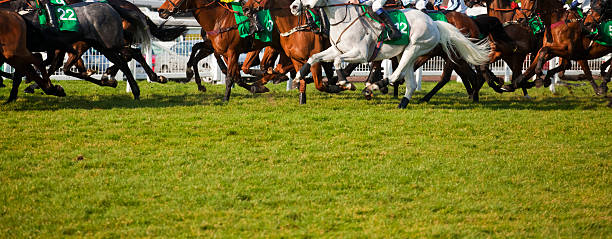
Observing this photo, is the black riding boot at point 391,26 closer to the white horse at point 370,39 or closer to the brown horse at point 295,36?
the white horse at point 370,39

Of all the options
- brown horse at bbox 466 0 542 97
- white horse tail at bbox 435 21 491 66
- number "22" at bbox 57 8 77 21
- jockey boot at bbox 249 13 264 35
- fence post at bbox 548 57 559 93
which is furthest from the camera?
fence post at bbox 548 57 559 93

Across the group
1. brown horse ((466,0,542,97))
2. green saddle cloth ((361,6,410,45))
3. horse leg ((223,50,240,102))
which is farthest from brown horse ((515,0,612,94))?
horse leg ((223,50,240,102))

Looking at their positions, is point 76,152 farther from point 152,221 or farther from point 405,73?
point 405,73

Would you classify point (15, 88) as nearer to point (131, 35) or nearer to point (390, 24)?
point (131, 35)

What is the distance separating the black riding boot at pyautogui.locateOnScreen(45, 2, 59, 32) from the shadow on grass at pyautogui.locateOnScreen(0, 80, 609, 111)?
1150 millimetres

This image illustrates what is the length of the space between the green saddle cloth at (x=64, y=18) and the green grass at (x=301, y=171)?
1.17m

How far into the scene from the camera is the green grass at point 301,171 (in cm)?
495

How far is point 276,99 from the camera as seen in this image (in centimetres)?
1227

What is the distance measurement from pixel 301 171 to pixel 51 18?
5634 mm

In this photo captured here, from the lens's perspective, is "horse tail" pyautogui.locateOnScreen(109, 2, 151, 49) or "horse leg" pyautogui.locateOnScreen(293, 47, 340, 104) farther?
"horse tail" pyautogui.locateOnScreen(109, 2, 151, 49)

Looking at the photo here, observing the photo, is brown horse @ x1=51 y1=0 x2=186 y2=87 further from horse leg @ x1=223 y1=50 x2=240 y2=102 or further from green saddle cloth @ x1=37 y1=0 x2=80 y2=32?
horse leg @ x1=223 y1=50 x2=240 y2=102

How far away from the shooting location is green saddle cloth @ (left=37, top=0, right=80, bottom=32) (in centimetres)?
1035

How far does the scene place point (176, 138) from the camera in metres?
7.99

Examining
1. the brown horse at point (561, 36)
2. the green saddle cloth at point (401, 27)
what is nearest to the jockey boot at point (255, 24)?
the green saddle cloth at point (401, 27)
